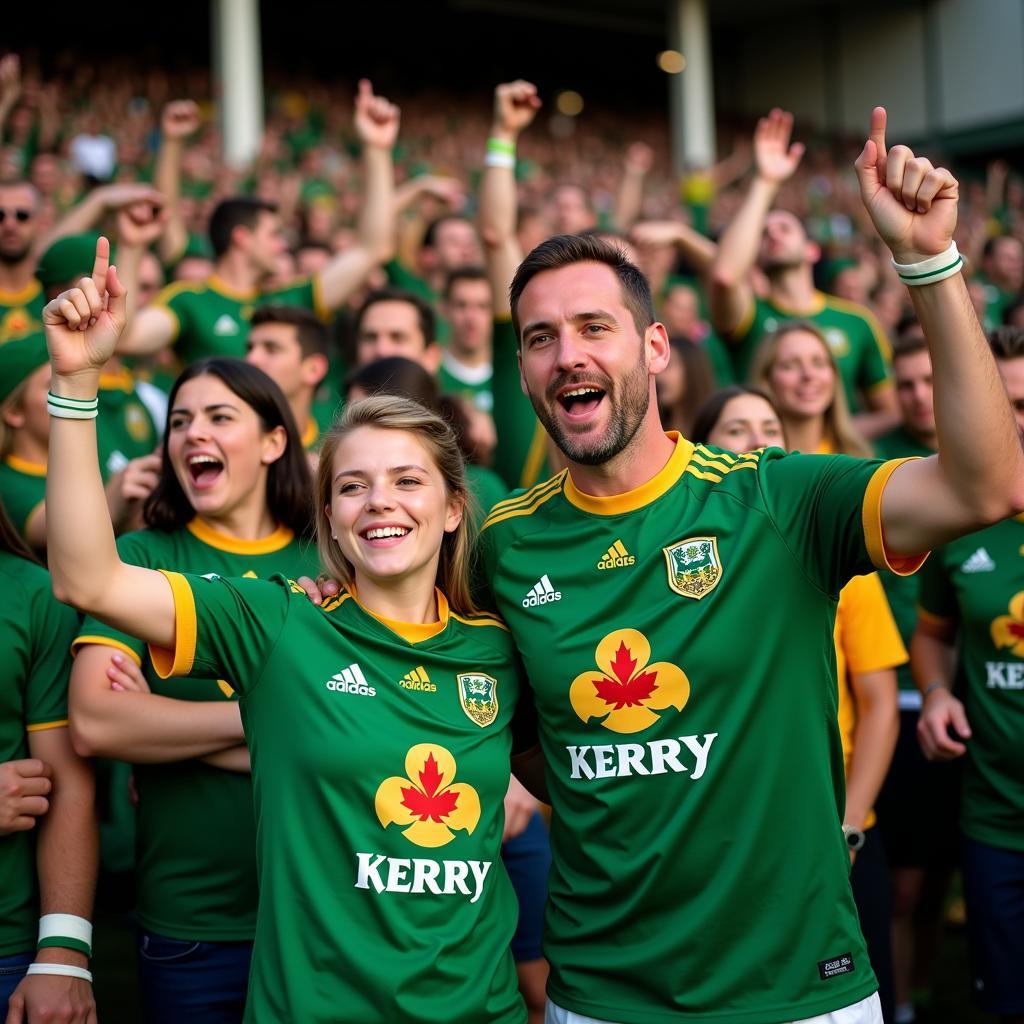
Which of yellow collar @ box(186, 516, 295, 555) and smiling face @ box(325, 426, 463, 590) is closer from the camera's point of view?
smiling face @ box(325, 426, 463, 590)

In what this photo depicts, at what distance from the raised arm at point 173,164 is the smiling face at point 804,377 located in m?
2.73

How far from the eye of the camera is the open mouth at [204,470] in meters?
3.15

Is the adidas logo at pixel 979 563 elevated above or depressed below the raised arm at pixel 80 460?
below

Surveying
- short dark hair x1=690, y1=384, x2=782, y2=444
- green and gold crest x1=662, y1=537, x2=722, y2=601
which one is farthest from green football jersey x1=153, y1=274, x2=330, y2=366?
green and gold crest x1=662, y1=537, x2=722, y2=601

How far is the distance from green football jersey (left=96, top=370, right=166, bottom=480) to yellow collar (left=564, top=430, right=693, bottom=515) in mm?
2634

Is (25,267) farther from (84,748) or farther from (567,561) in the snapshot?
(567,561)

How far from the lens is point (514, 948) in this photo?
366 centimetres

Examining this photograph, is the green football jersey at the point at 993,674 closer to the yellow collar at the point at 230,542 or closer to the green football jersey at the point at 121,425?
the yellow collar at the point at 230,542

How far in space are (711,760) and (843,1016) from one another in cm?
56

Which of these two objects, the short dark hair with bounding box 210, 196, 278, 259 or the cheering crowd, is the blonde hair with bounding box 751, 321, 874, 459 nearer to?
the cheering crowd

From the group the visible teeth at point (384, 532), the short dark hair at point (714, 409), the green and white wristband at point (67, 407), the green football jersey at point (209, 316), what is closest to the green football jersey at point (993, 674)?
the short dark hair at point (714, 409)

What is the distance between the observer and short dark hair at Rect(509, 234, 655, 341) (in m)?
2.67

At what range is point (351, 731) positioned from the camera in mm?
2426

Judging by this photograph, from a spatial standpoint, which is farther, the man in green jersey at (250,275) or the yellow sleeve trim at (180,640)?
the man in green jersey at (250,275)
